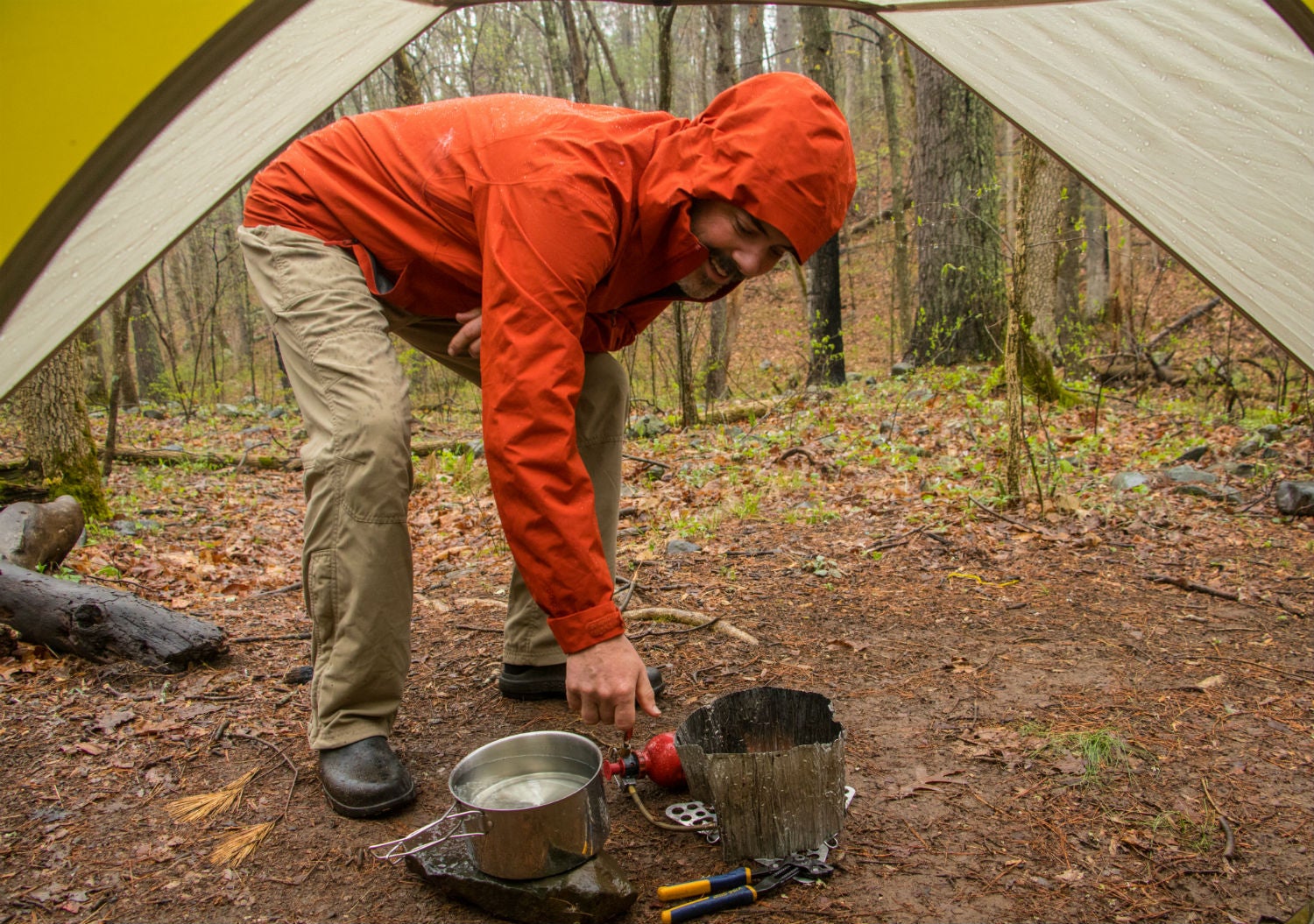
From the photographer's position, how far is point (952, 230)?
8773mm

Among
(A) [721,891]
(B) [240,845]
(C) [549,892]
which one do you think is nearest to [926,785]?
(A) [721,891]

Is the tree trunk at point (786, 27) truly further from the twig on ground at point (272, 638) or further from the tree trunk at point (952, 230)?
the twig on ground at point (272, 638)

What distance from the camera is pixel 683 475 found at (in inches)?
256

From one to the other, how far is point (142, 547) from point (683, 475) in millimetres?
3500

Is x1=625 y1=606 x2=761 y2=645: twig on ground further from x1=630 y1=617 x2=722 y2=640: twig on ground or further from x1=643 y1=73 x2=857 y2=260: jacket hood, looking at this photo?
x1=643 y1=73 x2=857 y2=260: jacket hood

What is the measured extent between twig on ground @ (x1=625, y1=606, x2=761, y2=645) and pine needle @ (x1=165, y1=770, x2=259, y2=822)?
166 cm

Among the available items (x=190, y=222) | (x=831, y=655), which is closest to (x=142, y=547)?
(x=190, y=222)

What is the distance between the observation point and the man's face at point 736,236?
6.61 feet

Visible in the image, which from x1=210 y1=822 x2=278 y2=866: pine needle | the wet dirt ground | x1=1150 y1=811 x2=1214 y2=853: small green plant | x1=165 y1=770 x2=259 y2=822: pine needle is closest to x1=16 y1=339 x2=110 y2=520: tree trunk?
the wet dirt ground

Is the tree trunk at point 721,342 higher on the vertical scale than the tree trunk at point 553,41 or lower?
lower

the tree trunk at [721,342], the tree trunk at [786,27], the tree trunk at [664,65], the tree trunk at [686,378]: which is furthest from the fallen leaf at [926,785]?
the tree trunk at [786,27]

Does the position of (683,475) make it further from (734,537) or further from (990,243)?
(990,243)

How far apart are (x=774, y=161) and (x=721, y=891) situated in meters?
1.55

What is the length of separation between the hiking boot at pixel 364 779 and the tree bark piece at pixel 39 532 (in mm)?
2564
